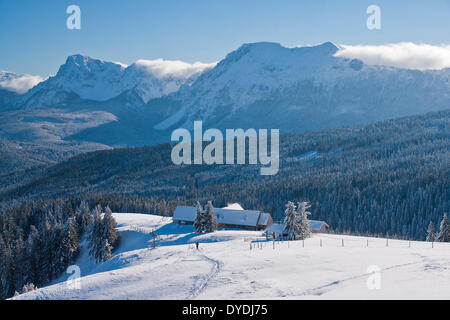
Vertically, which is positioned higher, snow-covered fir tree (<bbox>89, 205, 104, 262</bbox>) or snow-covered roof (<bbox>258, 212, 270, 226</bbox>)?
snow-covered roof (<bbox>258, 212, 270, 226</bbox>)

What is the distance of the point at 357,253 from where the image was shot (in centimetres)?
4497

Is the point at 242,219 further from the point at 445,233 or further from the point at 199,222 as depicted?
the point at 445,233

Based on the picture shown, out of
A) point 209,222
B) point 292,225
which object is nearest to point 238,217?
point 209,222

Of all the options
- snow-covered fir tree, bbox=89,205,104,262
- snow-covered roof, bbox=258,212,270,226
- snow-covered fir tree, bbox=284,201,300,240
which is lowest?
snow-covered fir tree, bbox=89,205,104,262

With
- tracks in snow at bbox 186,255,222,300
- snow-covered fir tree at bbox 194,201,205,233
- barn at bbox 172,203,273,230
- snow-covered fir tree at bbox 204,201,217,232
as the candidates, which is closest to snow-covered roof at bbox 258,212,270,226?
barn at bbox 172,203,273,230

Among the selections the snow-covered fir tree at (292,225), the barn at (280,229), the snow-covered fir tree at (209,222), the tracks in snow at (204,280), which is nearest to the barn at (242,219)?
the snow-covered fir tree at (209,222)

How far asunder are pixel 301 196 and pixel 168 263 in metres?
122

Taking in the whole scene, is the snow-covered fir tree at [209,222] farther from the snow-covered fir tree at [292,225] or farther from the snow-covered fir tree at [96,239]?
the snow-covered fir tree at [96,239]

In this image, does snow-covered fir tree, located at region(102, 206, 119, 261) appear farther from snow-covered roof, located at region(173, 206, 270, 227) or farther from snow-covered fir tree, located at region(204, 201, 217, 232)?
snow-covered fir tree, located at region(204, 201, 217, 232)

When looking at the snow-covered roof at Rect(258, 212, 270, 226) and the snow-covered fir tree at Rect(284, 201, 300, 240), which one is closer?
the snow-covered fir tree at Rect(284, 201, 300, 240)

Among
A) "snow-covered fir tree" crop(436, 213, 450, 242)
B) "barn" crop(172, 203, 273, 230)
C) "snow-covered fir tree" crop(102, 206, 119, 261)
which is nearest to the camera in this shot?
"snow-covered fir tree" crop(436, 213, 450, 242)
